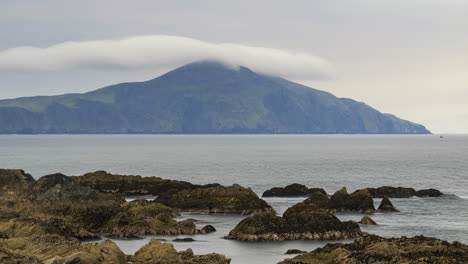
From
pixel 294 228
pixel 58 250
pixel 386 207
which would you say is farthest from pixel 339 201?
pixel 58 250

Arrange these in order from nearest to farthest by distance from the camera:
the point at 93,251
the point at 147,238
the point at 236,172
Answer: the point at 93,251
the point at 147,238
the point at 236,172

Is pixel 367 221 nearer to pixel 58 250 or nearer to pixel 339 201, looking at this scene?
pixel 339 201

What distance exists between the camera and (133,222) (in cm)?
6025

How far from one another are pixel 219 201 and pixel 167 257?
3966 centimetres

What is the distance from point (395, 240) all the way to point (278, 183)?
280 feet

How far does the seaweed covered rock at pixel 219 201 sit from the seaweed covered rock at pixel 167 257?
34.8m

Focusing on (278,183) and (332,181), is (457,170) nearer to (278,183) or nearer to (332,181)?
(332,181)

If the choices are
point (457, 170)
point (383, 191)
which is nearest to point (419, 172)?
point (457, 170)

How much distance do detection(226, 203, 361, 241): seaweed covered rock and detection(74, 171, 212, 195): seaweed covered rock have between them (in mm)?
38972

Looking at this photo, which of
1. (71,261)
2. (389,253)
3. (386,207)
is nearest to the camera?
(71,261)

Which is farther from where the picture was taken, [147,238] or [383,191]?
[383,191]

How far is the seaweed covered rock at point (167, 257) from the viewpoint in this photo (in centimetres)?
3865

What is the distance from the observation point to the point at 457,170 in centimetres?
16488

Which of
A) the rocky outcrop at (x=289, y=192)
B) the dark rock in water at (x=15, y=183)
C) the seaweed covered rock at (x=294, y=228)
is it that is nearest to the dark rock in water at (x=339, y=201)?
the seaweed covered rock at (x=294, y=228)
